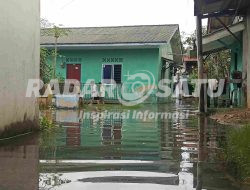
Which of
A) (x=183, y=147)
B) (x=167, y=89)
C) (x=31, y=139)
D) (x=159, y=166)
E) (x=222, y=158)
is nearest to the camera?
(x=159, y=166)

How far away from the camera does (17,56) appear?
9086 millimetres

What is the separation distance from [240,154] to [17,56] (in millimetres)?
5307

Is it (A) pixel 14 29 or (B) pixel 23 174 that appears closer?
(B) pixel 23 174

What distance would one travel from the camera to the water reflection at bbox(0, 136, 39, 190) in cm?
480

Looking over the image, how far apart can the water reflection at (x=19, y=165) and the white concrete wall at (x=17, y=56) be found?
0.94 m

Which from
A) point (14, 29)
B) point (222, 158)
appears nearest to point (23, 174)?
point (222, 158)

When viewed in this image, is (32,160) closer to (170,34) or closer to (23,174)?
(23,174)

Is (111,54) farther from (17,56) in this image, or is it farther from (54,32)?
(17,56)

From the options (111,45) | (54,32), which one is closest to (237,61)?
(111,45)

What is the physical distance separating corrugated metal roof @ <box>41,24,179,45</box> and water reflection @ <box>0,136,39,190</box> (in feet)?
62.3

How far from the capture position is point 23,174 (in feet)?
17.4

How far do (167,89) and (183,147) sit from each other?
24209mm

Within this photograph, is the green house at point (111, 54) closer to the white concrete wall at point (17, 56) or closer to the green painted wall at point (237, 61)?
the green painted wall at point (237, 61)

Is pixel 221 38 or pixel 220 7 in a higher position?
pixel 220 7
